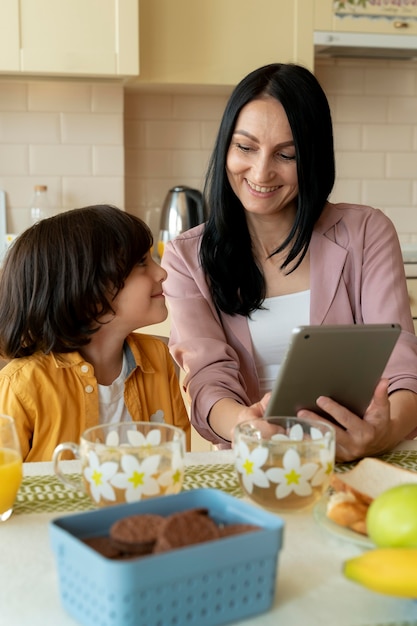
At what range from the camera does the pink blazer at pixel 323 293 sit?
1664mm

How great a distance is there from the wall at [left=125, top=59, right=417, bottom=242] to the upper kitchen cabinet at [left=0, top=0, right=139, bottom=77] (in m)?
0.41

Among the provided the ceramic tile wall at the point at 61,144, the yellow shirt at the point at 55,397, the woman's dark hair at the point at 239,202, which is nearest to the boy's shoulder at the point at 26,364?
the yellow shirt at the point at 55,397

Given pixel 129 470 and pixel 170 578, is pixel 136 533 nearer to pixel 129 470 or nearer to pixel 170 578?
pixel 170 578

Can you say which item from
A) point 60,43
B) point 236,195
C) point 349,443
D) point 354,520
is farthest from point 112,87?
point 354,520

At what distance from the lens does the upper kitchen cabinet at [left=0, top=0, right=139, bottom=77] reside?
2842 millimetres

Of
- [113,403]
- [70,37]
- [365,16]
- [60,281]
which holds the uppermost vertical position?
[365,16]

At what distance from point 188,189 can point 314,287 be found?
1503mm

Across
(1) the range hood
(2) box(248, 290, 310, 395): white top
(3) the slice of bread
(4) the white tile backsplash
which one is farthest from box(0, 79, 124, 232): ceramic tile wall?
(3) the slice of bread

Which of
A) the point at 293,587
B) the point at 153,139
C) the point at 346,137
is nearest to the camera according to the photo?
the point at 293,587

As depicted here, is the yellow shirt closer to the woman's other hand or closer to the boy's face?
the boy's face

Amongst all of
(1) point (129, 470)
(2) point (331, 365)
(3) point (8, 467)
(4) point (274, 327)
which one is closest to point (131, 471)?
(1) point (129, 470)

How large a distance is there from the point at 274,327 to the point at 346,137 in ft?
6.36

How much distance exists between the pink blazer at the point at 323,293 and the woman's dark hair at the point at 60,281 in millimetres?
202

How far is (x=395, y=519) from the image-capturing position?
0.80 m
